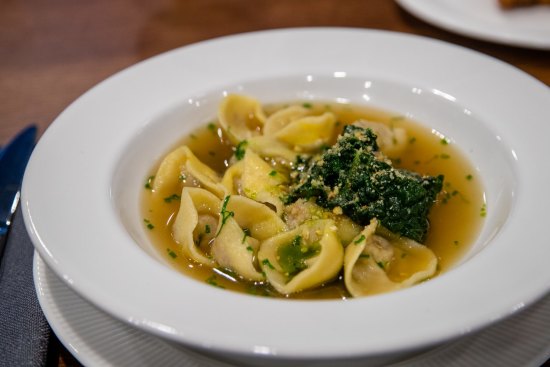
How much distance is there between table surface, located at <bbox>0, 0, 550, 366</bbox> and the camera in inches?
156

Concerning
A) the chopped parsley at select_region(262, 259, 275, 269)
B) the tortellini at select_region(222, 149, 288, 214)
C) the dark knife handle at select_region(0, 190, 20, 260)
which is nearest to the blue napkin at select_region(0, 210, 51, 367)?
the dark knife handle at select_region(0, 190, 20, 260)

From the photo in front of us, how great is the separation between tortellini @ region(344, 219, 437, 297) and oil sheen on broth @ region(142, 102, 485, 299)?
7cm

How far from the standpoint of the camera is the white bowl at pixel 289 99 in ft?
5.35

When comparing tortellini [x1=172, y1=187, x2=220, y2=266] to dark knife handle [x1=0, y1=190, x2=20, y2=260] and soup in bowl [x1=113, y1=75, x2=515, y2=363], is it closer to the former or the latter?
soup in bowl [x1=113, y1=75, x2=515, y2=363]

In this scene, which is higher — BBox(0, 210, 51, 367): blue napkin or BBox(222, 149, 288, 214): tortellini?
BBox(222, 149, 288, 214): tortellini

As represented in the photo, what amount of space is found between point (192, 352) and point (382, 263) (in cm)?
93

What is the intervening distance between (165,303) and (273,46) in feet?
6.92

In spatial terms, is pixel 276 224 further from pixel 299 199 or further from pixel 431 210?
pixel 431 210

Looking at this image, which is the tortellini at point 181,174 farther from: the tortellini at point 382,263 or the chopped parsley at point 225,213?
the tortellini at point 382,263

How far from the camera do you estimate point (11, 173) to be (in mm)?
2855

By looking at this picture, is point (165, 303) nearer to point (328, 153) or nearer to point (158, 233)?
point (158, 233)

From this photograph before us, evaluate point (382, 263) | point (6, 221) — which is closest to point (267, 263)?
point (382, 263)

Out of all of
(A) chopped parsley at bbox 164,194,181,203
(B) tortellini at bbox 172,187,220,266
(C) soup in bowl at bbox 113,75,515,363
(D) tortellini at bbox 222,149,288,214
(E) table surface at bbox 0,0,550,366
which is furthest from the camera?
(E) table surface at bbox 0,0,550,366

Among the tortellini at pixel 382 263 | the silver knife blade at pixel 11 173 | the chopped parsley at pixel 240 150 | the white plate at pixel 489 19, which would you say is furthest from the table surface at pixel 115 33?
the tortellini at pixel 382 263
